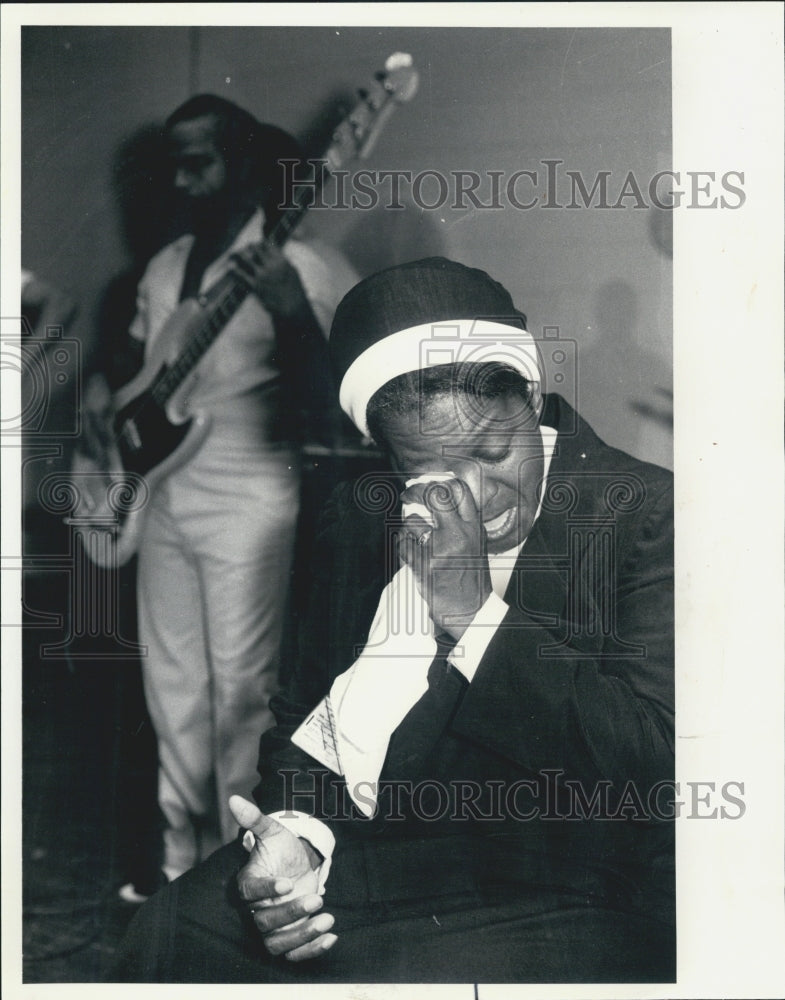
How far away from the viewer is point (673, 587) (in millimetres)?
1787

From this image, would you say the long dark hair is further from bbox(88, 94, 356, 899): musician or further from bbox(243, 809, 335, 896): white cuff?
bbox(243, 809, 335, 896): white cuff

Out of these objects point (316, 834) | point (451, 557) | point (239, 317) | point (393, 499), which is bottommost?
point (316, 834)

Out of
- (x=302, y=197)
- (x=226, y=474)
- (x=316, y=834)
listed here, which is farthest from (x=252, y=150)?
(x=316, y=834)

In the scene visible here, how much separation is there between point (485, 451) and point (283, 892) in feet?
2.96

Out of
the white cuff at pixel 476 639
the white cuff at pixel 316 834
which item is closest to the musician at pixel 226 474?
the white cuff at pixel 316 834

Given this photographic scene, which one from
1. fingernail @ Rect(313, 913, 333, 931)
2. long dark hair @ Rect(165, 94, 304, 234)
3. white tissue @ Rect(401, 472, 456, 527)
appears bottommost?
fingernail @ Rect(313, 913, 333, 931)

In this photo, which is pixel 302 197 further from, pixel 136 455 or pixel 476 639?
pixel 476 639

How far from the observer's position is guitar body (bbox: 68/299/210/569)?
1.79m

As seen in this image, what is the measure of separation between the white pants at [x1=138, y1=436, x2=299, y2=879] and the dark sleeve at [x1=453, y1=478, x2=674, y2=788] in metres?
0.42

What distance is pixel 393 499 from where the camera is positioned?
1758 millimetres

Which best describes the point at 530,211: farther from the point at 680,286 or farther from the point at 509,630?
the point at 509,630

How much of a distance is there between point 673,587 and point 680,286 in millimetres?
578

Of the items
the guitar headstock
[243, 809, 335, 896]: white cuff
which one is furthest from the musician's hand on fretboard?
[243, 809, 335, 896]: white cuff

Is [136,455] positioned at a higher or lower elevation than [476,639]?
higher
